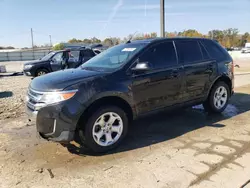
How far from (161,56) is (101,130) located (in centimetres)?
184

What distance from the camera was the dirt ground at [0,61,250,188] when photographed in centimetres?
324

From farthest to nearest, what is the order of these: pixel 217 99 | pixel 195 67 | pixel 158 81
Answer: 1. pixel 217 99
2. pixel 195 67
3. pixel 158 81

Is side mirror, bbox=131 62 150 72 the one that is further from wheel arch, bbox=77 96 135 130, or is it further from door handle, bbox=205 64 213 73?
door handle, bbox=205 64 213 73

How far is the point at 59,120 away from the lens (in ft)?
12.0

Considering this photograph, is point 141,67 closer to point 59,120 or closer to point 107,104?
point 107,104

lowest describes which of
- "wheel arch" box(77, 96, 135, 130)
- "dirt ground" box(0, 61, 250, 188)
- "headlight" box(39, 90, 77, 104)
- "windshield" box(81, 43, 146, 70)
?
"dirt ground" box(0, 61, 250, 188)

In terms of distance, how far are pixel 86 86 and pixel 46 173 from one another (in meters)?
1.34

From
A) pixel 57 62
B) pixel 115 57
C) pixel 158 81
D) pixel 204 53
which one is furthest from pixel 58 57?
pixel 158 81

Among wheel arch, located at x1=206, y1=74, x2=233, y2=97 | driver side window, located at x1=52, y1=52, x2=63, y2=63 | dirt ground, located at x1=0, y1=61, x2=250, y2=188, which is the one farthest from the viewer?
driver side window, located at x1=52, y1=52, x2=63, y2=63

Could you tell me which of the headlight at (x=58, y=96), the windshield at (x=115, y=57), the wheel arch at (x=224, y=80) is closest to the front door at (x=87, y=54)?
the windshield at (x=115, y=57)

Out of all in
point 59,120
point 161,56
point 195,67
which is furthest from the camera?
point 195,67

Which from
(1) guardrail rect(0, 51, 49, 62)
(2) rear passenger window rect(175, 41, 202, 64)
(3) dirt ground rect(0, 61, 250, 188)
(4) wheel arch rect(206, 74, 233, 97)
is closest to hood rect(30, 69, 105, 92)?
(3) dirt ground rect(0, 61, 250, 188)

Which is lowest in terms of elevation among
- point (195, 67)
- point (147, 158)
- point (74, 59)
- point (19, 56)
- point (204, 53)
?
point (147, 158)

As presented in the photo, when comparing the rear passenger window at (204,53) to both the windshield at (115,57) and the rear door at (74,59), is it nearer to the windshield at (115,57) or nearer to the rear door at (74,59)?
the windshield at (115,57)
